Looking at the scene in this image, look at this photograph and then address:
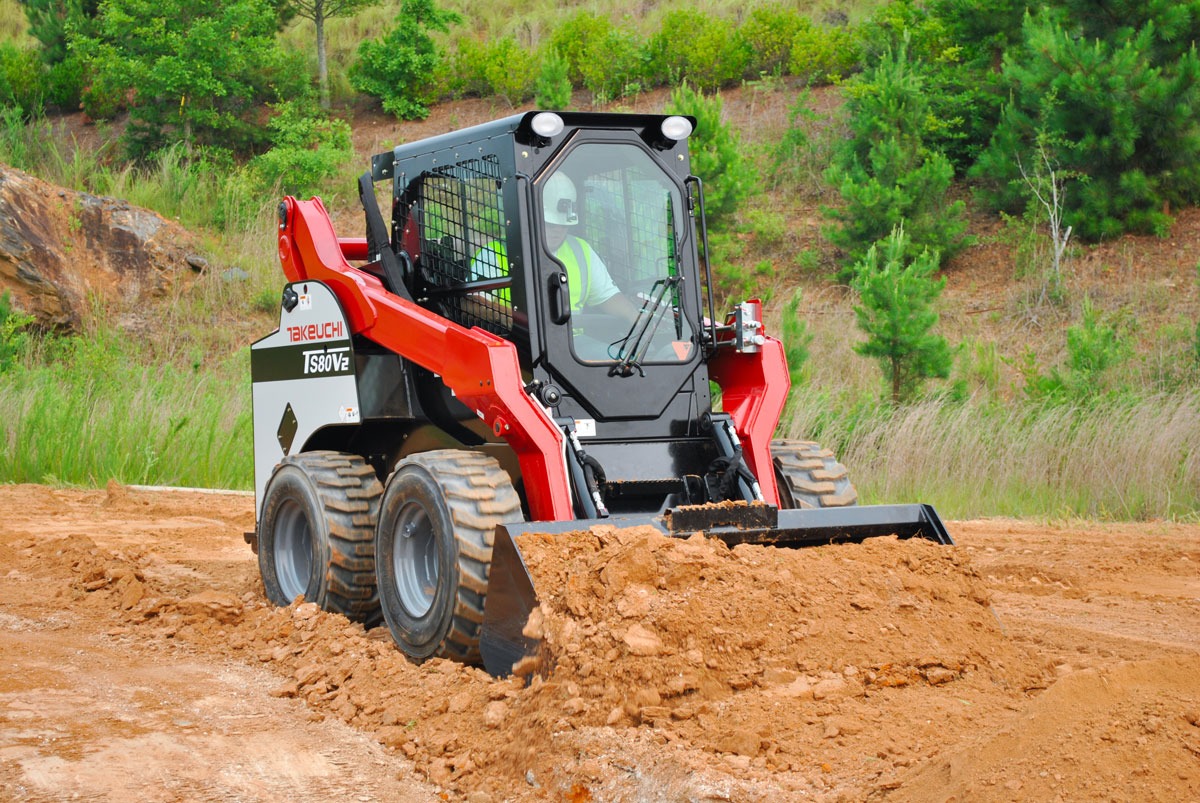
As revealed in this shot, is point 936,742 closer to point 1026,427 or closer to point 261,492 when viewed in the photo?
point 261,492

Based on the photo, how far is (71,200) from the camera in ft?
64.2

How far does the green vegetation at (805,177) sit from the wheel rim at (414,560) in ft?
21.0

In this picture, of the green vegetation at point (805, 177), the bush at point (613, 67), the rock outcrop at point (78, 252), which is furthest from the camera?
the bush at point (613, 67)

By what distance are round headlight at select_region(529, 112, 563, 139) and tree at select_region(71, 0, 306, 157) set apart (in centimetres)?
1959

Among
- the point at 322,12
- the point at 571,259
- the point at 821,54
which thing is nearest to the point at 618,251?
the point at 571,259

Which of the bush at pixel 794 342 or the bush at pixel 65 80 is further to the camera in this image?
the bush at pixel 65 80

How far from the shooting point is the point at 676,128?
5969 mm

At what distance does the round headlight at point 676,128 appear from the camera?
5.93 meters

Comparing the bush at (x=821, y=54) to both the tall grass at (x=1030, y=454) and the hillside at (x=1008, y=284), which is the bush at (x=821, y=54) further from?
the tall grass at (x=1030, y=454)

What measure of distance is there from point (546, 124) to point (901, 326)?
7633 mm

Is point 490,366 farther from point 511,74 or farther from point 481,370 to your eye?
point 511,74

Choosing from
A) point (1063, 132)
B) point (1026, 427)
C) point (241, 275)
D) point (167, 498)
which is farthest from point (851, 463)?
point (241, 275)

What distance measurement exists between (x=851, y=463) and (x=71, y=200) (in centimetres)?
1400

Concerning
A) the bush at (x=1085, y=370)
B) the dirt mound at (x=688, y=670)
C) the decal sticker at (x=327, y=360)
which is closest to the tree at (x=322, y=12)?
the bush at (x=1085, y=370)
